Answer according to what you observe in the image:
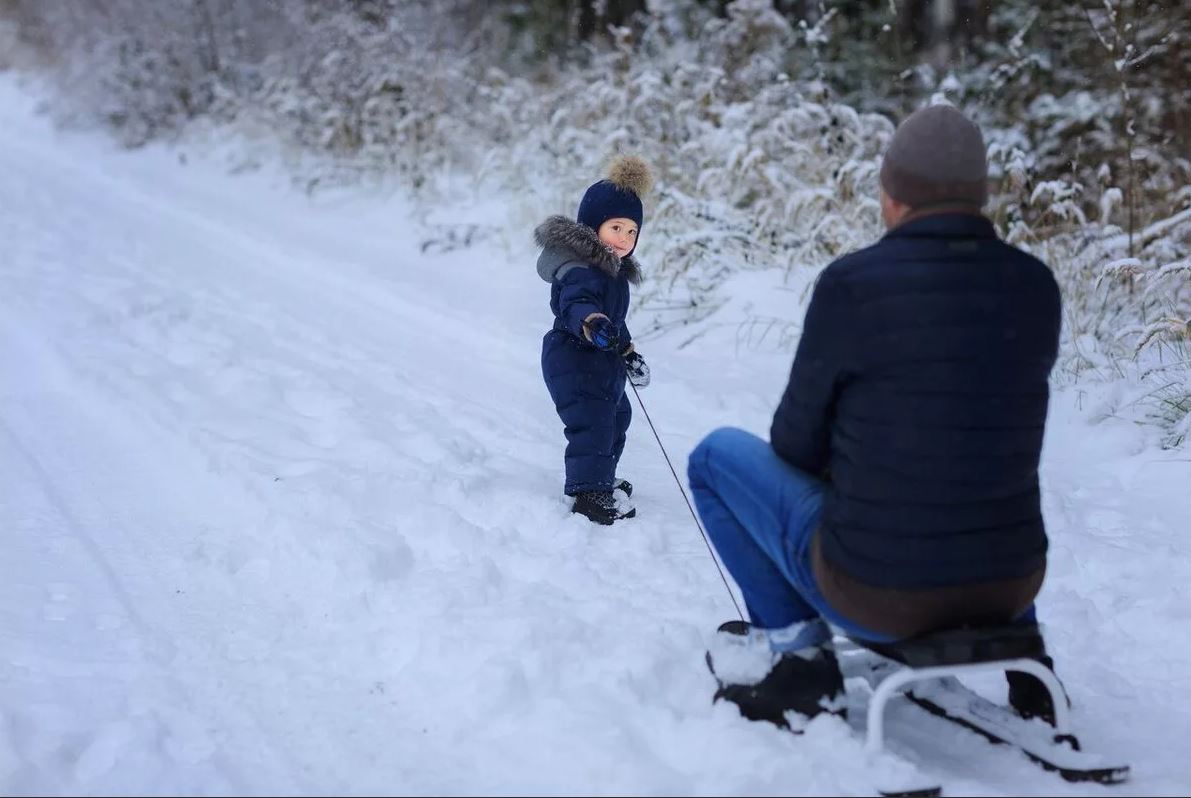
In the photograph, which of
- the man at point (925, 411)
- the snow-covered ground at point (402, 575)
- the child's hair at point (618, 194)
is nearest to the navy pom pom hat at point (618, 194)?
the child's hair at point (618, 194)

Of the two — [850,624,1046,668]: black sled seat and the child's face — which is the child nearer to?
the child's face

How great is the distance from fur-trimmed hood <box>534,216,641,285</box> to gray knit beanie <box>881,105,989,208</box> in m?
1.71

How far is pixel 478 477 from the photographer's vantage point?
4.19m

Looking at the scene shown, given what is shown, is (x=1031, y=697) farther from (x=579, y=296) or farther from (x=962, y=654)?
(x=579, y=296)

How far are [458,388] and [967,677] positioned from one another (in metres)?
3.31

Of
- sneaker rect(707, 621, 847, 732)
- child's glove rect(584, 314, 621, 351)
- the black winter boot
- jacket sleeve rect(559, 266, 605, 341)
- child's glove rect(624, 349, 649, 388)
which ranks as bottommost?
sneaker rect(707, 621, 847, 732)

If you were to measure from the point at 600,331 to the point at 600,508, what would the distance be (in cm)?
73

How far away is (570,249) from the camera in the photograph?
3.79 meters

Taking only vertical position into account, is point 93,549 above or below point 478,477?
below

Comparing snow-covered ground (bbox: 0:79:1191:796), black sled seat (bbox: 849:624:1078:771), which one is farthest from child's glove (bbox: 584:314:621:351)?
black sled seat (bbox: 849:624:1078:771)

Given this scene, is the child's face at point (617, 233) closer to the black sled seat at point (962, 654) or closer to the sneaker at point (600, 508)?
the sneaker at point (600, 508)

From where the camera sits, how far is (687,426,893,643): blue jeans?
2.30 meters

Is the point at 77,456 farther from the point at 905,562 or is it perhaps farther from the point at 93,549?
the point at 905,562

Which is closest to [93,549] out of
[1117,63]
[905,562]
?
[905,562]
